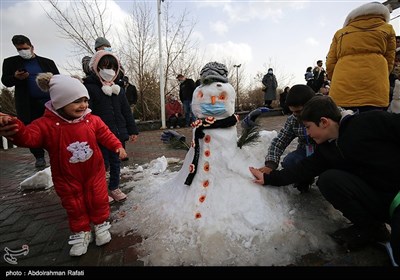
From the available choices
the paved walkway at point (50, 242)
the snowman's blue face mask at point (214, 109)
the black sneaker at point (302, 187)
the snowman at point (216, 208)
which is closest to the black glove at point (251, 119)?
the snowman at point (216, 208)

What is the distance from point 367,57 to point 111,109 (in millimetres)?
2830

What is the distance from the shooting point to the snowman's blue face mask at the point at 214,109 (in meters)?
2.29

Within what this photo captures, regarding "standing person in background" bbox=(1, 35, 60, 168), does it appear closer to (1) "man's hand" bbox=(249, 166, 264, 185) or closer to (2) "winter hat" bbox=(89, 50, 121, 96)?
(2) "winter hat" bbox=(89, 50, 121, 96)

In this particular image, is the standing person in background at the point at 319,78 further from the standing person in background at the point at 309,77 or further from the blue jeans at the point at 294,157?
the blue jeans at the point at 294,157

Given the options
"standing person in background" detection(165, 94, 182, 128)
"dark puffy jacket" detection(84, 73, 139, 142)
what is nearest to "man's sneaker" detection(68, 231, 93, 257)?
"dark puffy jacket" detection(84, 73, 139, 142)

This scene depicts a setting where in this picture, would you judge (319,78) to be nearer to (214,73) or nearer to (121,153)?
(214,73)

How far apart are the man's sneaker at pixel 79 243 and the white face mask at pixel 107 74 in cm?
168

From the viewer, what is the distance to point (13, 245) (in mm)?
2322

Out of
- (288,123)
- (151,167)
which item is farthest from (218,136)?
(151,167)

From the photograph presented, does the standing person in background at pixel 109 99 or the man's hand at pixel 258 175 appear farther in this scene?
the standing person in background at pixel 109 99

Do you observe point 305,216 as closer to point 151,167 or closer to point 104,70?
point 104,70

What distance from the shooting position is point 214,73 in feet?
7.56

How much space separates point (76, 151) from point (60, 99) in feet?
1.36

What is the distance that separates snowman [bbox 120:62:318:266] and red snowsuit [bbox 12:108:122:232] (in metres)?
0.47
